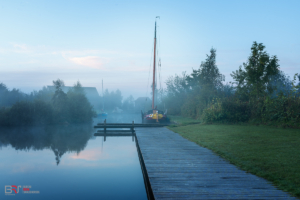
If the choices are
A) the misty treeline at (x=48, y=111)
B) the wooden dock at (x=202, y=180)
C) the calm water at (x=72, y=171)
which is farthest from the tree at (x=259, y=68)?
the misty treeline at (x=48, y=111)

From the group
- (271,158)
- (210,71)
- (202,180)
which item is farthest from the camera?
(210,71)

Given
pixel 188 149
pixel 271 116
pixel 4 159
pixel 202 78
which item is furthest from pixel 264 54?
pixel 4 159

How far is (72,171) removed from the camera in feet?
24.2

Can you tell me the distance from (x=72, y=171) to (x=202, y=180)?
4.31 meters

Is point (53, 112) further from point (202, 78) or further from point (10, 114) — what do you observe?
point (202, 78)

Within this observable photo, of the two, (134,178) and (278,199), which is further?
(134,178)

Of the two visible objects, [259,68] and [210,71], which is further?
[210,71]

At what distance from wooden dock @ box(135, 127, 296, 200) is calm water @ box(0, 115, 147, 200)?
31.9 inches

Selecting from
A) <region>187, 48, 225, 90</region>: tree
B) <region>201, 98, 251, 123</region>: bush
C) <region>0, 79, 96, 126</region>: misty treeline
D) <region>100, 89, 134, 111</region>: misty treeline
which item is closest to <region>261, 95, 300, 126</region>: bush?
<region>201, 98, 251, 123</region>: bush

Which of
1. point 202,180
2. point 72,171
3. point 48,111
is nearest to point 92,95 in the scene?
point 48,111

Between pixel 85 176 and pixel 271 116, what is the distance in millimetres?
11961

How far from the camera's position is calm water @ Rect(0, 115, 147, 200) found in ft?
18.4

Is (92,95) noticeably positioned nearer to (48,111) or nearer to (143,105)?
(143,105)

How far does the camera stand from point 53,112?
2291 centimetres
